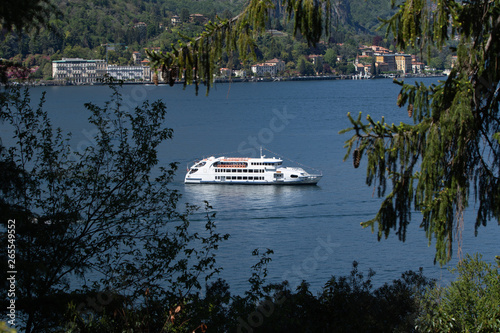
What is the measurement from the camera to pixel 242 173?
109ft

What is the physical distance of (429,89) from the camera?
5965 mm

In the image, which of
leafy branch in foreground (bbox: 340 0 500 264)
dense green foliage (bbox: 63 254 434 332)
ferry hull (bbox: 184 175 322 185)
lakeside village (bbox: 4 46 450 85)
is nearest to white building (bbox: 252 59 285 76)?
lakeside village (bbox: 4 46 450 85)

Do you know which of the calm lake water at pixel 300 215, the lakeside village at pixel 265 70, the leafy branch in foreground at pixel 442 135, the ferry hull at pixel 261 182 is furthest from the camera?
the lakeside village at pixel 265 70

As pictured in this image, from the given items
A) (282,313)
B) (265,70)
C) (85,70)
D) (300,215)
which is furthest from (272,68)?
(282,313)

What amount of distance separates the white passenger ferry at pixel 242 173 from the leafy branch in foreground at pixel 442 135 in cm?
2640

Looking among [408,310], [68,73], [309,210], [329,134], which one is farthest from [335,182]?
[68,73]

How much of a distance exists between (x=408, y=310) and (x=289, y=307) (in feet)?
4.72

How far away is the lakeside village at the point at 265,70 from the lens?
117 m

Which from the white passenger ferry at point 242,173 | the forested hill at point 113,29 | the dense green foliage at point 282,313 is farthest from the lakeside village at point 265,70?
the dense green foliage at point 282,313

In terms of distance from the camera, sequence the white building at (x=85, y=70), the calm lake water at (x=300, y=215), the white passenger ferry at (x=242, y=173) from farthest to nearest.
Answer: the white building at (x=85, y=70) → the white passenger ferry at (x=242, y=173) → the calm lake water at (x=300, y=215)

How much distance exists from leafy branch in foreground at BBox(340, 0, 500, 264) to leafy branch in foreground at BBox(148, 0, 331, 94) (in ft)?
2.72

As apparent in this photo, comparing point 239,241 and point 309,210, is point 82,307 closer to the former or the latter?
point 239,241

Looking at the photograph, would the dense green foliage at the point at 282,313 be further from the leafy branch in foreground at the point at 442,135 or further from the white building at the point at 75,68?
the white building at the point at 75,68

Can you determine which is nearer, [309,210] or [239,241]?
[239,241]
